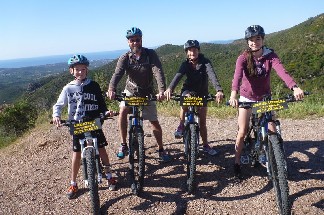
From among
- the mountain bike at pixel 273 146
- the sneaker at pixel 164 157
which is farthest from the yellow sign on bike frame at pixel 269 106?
the sneaker at pixel 164 157

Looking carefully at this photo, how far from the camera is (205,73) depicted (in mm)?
5508

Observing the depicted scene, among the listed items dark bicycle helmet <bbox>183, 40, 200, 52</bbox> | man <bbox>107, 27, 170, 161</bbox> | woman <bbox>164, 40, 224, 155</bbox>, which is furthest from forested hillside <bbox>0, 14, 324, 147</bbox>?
man <bbox>107, 27, 170, 161</bbox>

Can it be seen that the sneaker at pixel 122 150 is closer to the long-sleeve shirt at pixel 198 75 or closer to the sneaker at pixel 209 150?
the sneaker at pixel 209 150

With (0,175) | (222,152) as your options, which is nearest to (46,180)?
(0,175)

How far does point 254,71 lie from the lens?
452 cm

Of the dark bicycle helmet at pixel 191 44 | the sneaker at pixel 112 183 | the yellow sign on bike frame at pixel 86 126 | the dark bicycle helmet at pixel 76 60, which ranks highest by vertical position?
the dark bicycle helmet at pixel 191 44

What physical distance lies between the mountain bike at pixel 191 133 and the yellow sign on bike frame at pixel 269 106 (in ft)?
2.90

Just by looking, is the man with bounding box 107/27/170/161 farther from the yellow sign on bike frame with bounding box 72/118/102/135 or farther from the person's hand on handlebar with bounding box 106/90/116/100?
the yellow sign on bike frame with bounding box 72/118/102/135

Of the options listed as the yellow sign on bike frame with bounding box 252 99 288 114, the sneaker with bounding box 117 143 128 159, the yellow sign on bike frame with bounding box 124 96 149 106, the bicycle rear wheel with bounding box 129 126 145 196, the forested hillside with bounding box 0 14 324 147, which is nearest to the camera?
the yellow sign on bike frame with bounding box 252 99 288 114

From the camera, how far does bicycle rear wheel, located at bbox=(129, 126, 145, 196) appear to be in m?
4.81

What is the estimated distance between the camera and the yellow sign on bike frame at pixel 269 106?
3.93 meters

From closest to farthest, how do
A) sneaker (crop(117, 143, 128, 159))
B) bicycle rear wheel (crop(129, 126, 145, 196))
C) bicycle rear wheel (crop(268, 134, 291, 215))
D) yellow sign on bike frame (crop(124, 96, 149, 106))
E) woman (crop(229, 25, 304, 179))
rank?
bicycle rear wheel (crop(268, 134, 291, 215)) < woman (crop(229, 25, 304, 179)) < bicycle rear wheel (crop(129, 126, 145, 196)) < yellow sign on bike frame (crop(124, 96, 149, 106)) < sneaker (crop(117, 143, 128, 159))

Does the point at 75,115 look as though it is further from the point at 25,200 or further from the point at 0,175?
the point at 0,175

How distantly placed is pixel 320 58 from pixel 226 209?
59996 millimetres
